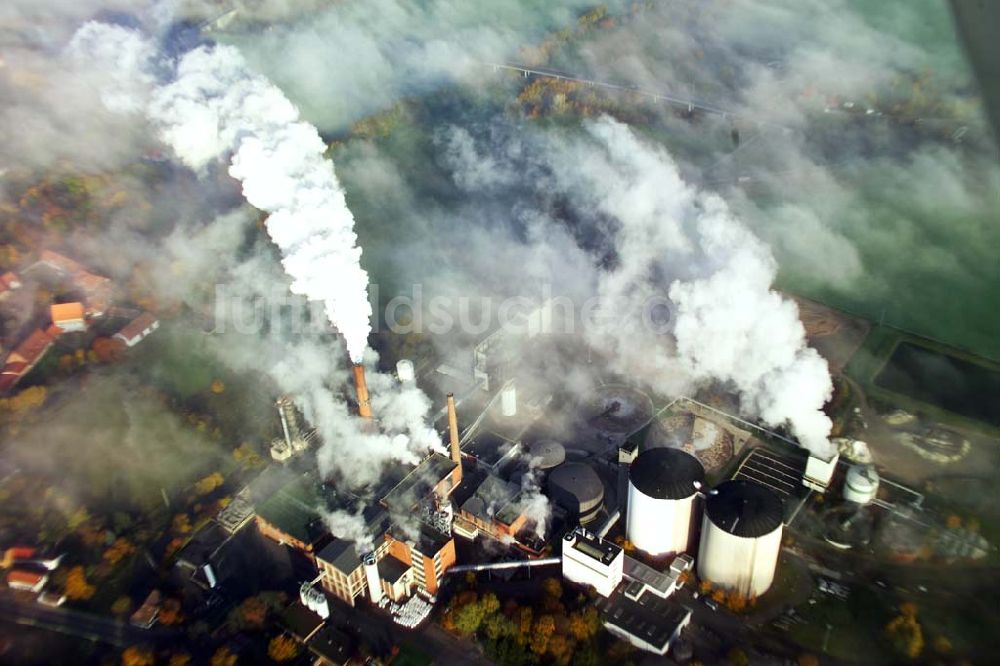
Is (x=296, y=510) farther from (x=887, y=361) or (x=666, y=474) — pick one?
(x=887, y=361)

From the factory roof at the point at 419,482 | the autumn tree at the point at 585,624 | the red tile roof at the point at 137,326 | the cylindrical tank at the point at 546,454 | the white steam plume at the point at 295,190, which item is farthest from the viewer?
the red tile roof at the point at 137,326

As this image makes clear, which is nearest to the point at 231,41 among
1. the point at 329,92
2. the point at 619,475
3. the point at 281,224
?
the point at 329,92

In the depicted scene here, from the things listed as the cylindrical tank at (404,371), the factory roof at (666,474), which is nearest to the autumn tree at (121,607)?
the cylindrical tank at (404,371)

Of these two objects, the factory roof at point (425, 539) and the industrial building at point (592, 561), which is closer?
the industrial building at point (592, 561)

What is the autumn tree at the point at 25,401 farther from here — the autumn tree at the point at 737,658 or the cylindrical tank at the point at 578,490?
the autumn tree at the point at 737,658

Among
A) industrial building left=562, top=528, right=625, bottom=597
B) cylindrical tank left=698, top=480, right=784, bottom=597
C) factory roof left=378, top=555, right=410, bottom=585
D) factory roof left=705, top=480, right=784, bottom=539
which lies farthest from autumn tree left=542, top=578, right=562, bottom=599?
factory roof left=705, top=480, right=784, bottom=539

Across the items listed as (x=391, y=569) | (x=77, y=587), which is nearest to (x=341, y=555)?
(x=391, y=569)

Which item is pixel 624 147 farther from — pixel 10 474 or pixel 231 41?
pixel 10 474
